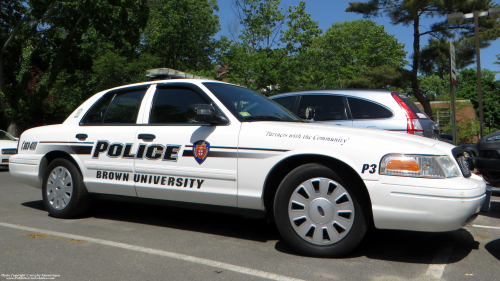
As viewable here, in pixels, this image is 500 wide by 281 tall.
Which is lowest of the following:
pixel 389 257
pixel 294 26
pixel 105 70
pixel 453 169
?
pixel 389 257

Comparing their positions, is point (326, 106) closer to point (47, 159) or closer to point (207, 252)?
point (207, 252)

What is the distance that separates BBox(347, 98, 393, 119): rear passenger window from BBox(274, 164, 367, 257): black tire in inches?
134

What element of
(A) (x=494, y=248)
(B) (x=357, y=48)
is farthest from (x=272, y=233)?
(B) (x=357, y=48)

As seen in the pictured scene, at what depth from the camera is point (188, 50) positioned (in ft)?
111

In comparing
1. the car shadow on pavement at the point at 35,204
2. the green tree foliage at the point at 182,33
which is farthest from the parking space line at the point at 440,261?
the green tree foliage at the point at 182,33

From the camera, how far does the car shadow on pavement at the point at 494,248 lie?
3870mm

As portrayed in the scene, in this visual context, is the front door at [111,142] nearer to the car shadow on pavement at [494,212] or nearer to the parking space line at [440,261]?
the parking space line at [440,261]

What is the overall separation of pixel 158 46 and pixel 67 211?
29.0 meters

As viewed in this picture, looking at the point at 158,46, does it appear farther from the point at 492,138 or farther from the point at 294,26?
the point at 492,138

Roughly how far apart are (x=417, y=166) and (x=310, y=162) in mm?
891

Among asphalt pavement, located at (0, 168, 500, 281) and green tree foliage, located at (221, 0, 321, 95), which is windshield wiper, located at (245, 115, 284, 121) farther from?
green tree foliage, located at (221, 0, 321, 95)

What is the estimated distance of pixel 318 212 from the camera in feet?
12.1

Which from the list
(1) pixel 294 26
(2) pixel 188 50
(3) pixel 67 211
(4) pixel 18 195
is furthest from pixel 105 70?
(3) pixel 67 211

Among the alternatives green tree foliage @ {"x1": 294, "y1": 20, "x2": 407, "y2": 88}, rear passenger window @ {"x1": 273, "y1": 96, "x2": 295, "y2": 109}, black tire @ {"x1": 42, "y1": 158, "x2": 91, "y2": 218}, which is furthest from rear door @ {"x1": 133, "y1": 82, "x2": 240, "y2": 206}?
green tree foliage @ {"x1": 294, "y1": 20, "x2": 407, "y2": 88}
